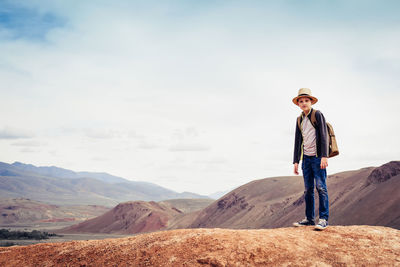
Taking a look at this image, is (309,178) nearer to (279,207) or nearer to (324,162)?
(324,162)

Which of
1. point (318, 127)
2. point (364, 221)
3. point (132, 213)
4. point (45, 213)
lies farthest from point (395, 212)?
point (45, 213)

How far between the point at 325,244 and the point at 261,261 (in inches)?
50.2

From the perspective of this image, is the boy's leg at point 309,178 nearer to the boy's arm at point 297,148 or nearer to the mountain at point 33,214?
the boy's arm at point 297,148

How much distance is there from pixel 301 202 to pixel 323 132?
122 ft

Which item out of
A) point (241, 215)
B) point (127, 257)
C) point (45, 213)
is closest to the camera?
point (127, 257)

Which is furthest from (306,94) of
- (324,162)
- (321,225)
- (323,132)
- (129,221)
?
(129,221)

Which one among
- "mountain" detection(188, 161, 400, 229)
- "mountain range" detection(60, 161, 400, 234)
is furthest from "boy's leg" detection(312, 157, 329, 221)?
"mountain range" detection(60, 161, 400, 234)

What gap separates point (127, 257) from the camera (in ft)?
19.1

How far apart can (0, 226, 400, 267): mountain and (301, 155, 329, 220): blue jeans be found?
421 mm

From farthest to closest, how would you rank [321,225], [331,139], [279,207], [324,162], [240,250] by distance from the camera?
[279,207] → [331,139] → [321,225] → [324,162] → [240,250]

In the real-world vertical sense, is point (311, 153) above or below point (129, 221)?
above

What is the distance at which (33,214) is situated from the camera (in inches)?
3957

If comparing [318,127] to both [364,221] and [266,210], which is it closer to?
[364,221]

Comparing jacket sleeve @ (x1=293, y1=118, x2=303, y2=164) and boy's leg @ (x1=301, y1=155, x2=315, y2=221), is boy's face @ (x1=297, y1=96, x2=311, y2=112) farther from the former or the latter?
boy's leg @ (x1=301, y1=155, x2=315, y2=221)
